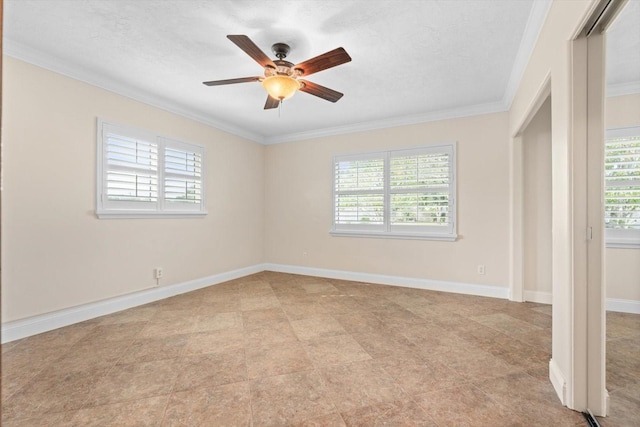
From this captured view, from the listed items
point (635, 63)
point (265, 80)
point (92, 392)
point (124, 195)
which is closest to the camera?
point (635, 63)

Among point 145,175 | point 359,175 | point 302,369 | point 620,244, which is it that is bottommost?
point 302,369

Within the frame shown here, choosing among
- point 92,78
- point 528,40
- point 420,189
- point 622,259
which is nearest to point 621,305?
point 622,259

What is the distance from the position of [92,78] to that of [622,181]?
4566mm

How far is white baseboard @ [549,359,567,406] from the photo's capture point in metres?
2.06

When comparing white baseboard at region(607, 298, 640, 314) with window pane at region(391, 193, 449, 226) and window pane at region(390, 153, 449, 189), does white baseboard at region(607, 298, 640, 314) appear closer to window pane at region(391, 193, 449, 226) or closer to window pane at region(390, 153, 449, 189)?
window pane at region(391, 193, 449, 226)

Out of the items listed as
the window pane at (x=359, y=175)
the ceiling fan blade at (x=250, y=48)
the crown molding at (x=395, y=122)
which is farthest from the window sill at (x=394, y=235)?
the ceiling fan blade at (x=250, y=48)

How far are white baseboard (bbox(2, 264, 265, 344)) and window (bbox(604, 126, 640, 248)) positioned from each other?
442cm

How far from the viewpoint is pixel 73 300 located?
337cm

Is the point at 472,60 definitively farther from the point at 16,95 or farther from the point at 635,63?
the point at 16,95

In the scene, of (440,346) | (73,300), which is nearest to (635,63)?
(440,346)

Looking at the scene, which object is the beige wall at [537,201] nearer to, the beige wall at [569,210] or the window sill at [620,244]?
the beige wall at [569,210]

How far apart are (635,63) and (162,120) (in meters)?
4.50

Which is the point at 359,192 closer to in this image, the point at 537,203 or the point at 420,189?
the point at 420,189

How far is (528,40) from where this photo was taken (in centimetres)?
279
